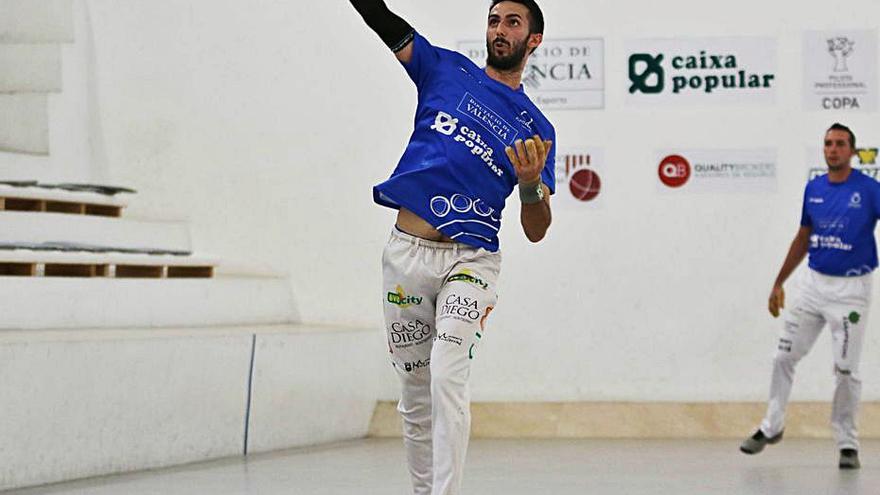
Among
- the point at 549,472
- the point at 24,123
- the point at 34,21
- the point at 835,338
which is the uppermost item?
the point at 34,21

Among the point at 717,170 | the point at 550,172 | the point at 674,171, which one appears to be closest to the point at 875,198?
the point at 717,170

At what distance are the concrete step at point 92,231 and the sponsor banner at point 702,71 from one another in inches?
133

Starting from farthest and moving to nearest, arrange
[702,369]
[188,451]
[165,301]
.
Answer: [702,369], [165,301], [188,451]

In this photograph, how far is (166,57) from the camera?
10508mm

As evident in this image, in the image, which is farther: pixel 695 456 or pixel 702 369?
pixel 702 369

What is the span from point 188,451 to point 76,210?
6.56 ft

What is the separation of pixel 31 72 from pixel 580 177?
13.3 feet

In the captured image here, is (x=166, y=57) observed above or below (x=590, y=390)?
above

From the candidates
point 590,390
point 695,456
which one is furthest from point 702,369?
point 695,456

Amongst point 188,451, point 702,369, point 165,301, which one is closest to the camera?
point 188,451

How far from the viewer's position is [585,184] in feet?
33.4

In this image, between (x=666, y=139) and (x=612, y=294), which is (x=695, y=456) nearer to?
(x=612, y=294)

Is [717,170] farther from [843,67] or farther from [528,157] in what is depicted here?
[528,157]

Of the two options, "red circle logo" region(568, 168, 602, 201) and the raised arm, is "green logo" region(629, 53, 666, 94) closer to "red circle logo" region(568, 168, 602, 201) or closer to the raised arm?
"red circle logo" region(568, 168, 602, 201)
